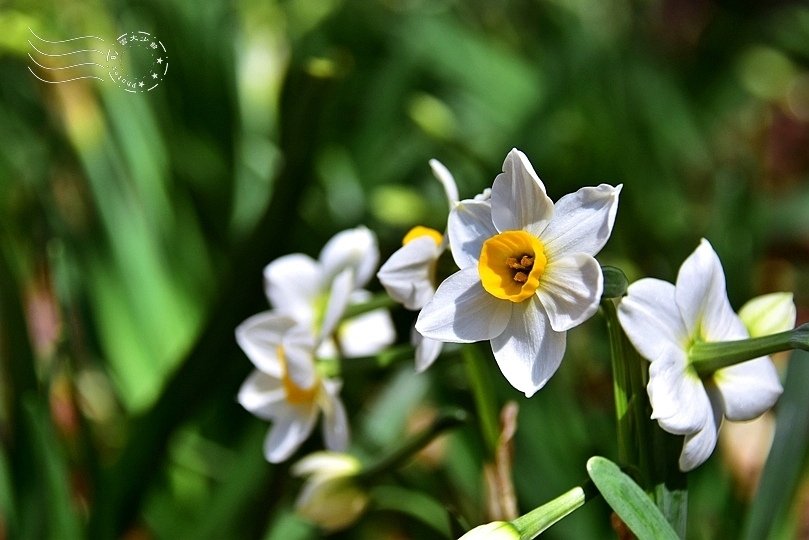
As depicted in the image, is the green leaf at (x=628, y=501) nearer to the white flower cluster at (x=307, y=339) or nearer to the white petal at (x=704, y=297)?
the white petal at (x=704, y=297)

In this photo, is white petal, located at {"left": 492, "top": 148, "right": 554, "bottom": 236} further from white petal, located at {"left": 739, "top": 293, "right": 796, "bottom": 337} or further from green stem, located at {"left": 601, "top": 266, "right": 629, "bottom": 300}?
white petal, located at {"left": 739, "top": 293, "right": 796, "bottom": 337}

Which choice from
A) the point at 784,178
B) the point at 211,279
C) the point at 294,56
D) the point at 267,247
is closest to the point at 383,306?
the point at 267,247

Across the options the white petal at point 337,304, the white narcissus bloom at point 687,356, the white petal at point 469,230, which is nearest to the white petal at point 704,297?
the white narcissus bloom at point 687,356

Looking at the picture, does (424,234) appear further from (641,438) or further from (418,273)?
(641,438)

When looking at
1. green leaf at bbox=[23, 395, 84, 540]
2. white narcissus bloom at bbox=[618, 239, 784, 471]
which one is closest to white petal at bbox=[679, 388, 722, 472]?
white narcissus bloom at bbox=[618, 239, 784, 471]

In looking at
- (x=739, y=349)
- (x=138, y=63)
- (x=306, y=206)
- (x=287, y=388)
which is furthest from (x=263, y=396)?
(x=138, y=63)

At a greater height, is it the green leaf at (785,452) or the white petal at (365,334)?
the white petal at (365,334)
